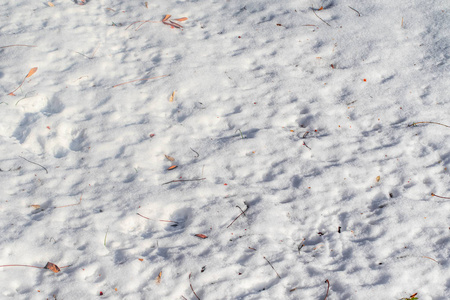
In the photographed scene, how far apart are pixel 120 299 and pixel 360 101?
Answer: 229 cm

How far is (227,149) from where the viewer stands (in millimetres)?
3117

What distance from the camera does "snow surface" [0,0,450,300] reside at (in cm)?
245

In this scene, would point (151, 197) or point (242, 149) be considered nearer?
point (151, 197)

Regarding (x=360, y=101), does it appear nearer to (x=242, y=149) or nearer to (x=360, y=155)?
(x=360, y=155)

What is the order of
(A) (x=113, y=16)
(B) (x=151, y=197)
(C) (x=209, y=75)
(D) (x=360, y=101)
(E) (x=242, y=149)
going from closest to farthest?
(B) (x=151, y=197)
(E) (x=242, y=149)
(D) (x=360, y=101)
(C) (x=209, y=75)
(A) (x=113, y=16)

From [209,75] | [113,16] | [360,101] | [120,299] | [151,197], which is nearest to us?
[120,299]

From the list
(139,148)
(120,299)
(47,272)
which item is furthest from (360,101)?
(47,272)

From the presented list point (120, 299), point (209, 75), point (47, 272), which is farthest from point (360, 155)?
point (47, 272)

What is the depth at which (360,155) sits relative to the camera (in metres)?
3.02

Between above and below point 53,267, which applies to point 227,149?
above

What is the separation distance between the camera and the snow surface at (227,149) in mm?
2447

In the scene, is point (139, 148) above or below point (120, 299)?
above

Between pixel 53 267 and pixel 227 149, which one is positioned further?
pixel 227 149

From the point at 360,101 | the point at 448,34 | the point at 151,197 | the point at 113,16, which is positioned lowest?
the point at 151,197
